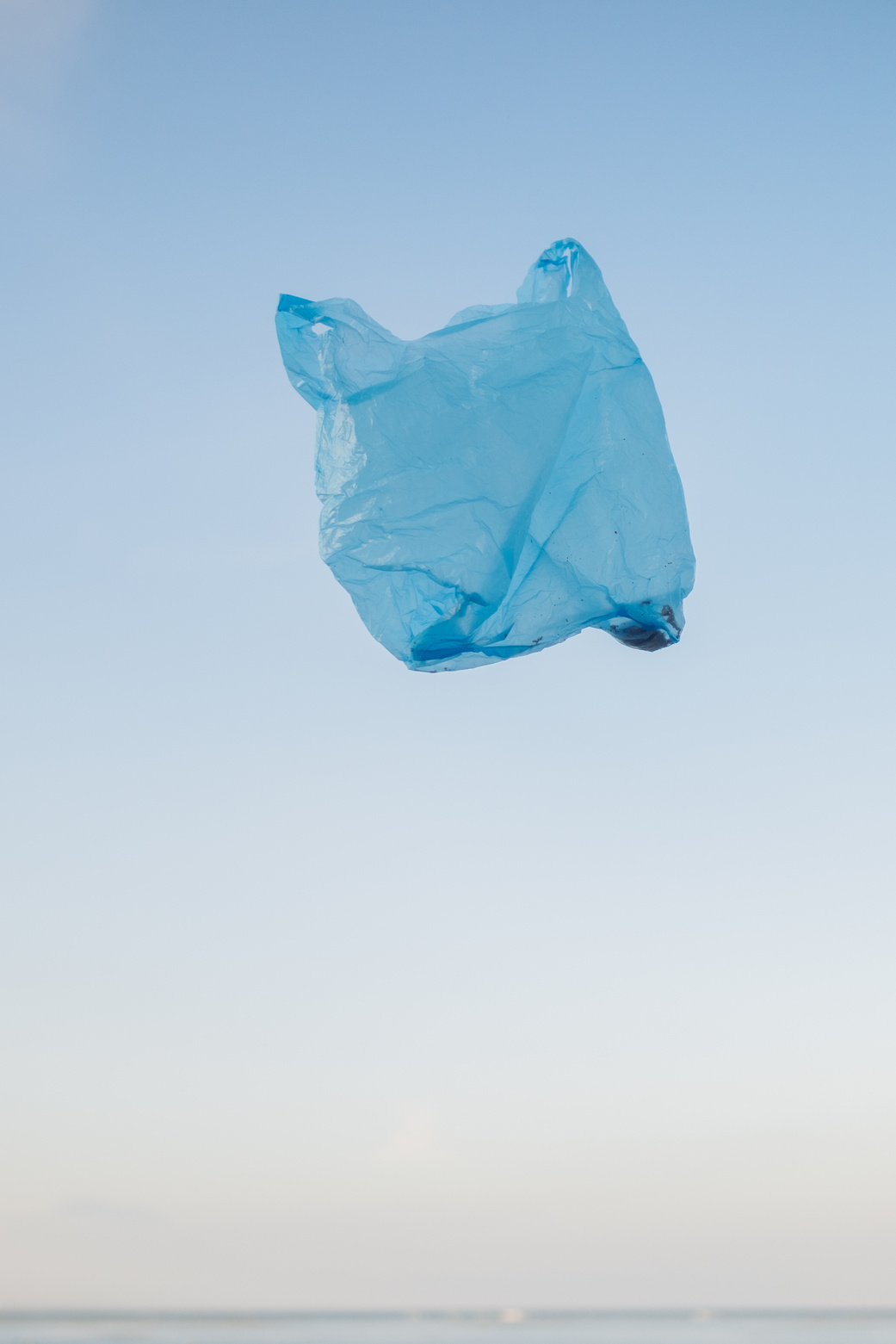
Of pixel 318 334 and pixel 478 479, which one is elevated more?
pixel 318 334

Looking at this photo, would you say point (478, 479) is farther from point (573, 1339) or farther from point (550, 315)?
point (573, 1339)

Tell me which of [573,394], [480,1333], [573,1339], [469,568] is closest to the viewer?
[469,568]

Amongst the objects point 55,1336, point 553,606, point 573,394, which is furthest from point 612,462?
point 55,1336

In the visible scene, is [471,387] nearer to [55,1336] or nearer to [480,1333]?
[55,1336]

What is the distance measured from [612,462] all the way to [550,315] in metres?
0.38

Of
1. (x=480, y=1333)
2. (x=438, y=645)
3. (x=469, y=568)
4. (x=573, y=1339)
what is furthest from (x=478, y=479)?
(x=480, y=1333)

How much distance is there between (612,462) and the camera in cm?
241

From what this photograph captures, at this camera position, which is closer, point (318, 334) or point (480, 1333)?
point (318, 334)

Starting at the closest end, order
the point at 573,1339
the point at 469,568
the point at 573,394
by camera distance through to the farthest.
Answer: the point at 469,568, the point at 573,394, the point at 573,1339

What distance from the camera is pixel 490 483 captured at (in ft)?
7.73

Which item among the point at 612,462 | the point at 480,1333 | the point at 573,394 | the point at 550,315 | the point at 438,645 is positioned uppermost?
the point at 550,315

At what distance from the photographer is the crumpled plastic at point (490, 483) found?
2.32 metres

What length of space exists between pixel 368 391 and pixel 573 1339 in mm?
16153

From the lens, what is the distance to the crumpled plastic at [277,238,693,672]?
2318mm
